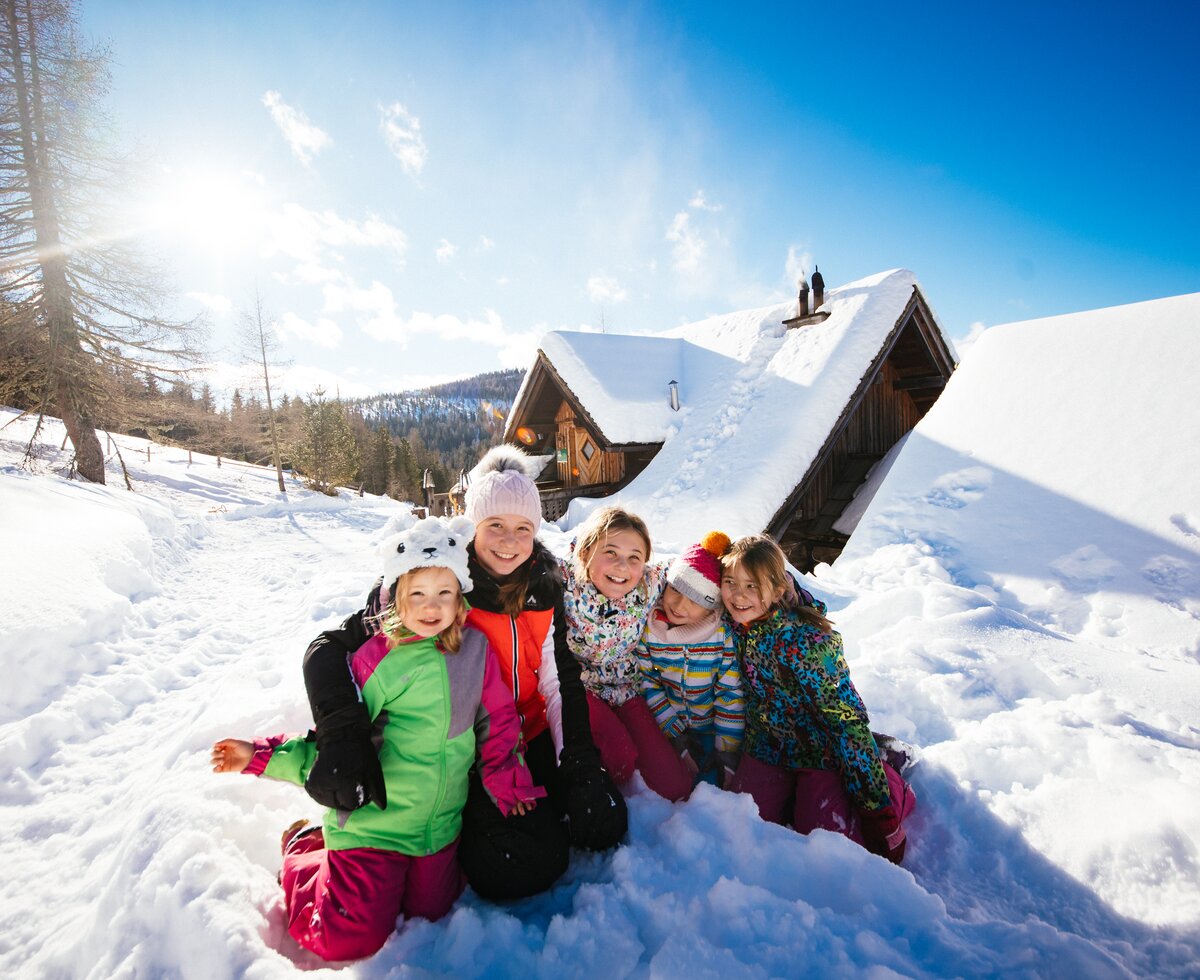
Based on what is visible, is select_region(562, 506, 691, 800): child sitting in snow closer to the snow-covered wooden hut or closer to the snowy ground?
the snowy ground

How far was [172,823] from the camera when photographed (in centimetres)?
202

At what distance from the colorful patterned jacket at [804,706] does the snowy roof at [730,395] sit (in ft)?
14.1

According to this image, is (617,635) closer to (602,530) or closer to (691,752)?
(602,530)

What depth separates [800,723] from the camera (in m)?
2.33

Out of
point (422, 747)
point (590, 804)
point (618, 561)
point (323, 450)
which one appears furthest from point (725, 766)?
point (323, 450)

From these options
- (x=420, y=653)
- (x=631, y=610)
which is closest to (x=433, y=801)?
(x=420, y=653)

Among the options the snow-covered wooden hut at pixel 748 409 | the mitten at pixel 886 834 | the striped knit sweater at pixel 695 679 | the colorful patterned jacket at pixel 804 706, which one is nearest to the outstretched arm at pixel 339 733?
the striped knit sweater at pixel 695 679

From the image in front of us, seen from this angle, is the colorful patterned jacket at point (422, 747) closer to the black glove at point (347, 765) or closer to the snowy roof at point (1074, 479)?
the black glove at point (347, 765)

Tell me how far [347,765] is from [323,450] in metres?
30.6

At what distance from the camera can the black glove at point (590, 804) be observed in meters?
1.94

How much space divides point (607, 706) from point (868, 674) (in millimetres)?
2010

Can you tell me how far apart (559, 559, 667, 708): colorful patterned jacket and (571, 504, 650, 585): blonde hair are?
68 mm

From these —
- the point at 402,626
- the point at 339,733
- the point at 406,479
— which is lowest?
the point at 406,479

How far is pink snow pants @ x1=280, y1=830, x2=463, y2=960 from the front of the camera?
5.15ft
